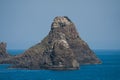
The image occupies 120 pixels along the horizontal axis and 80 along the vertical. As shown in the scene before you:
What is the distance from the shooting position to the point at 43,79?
180 meters

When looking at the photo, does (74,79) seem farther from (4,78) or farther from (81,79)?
(4,78)

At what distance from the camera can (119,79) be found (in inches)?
6895

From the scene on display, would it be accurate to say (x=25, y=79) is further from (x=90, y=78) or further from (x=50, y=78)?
(x=90, y=78)

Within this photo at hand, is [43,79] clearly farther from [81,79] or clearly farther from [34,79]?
[81,79]

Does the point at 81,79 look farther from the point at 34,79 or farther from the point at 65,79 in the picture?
the point at 34,79

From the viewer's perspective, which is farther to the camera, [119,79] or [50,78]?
[50,78]

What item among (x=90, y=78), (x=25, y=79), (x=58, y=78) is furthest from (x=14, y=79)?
(x=90, y=78)

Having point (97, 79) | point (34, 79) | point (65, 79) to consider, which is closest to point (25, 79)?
point (34, 79)

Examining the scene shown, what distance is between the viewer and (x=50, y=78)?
7343 inches

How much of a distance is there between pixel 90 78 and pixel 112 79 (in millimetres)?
10993

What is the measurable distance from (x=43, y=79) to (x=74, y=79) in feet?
38.6

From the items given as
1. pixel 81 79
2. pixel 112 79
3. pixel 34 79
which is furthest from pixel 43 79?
pixel 112 79

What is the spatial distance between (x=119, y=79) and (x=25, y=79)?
34895 mm

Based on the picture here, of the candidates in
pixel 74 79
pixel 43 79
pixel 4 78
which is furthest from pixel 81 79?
pixel 4 78
